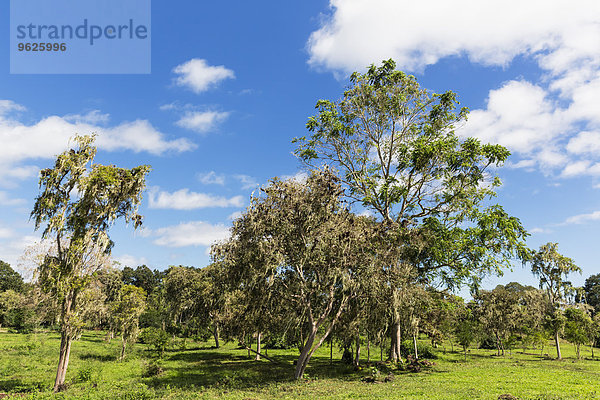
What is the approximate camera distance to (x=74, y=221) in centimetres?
2008

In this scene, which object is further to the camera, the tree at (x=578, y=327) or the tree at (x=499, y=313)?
the tree at (x=499, y=313)

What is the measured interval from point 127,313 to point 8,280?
71.9 meters

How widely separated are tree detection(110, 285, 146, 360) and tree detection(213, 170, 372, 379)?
63.3ft

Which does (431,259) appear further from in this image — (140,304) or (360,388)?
(140,304)

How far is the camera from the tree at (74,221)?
19484 millimetres

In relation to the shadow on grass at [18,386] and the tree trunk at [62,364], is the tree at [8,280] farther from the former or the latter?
the tree trunk at [62,364]

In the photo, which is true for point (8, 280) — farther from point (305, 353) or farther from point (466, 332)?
point (466, 332)

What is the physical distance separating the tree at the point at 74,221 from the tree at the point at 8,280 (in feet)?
260

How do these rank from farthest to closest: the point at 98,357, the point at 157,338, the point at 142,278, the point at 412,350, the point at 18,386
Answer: the point at 142,278 → the point at 412,350 → the point at 157,338 → the point at 98,357 → the point at 18,386

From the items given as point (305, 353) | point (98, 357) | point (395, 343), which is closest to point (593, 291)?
point (395, 343)

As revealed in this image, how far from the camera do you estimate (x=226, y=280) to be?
21266 mm

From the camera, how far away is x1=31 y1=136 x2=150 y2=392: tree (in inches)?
767

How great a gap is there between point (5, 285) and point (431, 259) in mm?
97948

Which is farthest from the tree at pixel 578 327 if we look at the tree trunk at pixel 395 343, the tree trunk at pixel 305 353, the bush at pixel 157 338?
the bush at pixel 157 338
